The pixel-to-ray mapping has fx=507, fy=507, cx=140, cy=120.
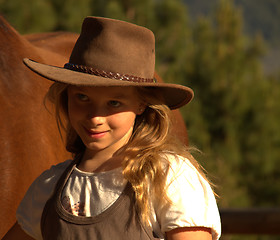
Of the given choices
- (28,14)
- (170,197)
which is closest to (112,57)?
(170,197)

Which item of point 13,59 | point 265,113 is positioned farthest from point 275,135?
point 13,59

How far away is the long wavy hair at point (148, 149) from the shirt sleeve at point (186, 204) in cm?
2

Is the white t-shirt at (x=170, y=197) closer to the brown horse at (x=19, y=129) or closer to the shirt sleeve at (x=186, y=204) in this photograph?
the shirt sleeve at (x=186, y=204)

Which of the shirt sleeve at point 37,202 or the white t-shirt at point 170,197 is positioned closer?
the white t-shirt at point 170,197

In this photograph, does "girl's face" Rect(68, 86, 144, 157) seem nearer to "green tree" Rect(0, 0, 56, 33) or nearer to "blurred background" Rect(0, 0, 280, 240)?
"green tree" Rect(0, 0, 56, 33)

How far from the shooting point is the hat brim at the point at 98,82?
3.24 feet

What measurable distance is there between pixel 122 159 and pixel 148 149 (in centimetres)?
6

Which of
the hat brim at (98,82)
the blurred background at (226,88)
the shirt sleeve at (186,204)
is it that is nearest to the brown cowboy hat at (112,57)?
the hat brim at (98,82)

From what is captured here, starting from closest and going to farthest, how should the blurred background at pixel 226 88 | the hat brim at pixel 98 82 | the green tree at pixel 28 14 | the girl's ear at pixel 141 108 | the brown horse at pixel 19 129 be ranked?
the hat brim at pixel 98 82
the girl's ear at pixel 141 108
the brown horse at pixel 19 129
the green tree at pixel 28 14
the blurred background at pixel 226 88

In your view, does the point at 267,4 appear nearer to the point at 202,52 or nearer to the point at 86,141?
the point at 202,52

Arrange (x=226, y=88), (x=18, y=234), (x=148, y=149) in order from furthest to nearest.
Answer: (x=226, y=88) < (x=18, y=234) < (x=148, y=149)

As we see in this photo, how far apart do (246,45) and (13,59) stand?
32.1ft

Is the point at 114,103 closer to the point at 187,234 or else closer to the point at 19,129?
the point at 187,234

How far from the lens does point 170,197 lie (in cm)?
101
